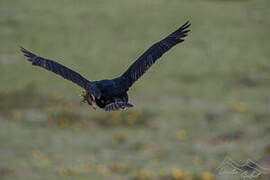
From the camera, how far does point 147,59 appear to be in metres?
12.4

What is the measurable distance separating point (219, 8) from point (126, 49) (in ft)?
30.6

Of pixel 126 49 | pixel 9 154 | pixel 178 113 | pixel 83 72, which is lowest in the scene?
pixel 9 154

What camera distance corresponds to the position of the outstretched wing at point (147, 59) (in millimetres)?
11977

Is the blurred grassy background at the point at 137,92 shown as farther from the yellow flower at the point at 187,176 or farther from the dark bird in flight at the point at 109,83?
the dark bird in flight at the point at 109,83

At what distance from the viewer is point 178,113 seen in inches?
1043

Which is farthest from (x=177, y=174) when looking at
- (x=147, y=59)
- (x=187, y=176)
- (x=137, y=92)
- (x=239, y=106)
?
(x=137, y=92)

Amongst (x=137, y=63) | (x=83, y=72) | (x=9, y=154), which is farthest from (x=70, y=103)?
(x=137, y=63)

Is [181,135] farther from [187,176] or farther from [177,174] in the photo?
[177,174]

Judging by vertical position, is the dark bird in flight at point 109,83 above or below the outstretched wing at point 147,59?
below

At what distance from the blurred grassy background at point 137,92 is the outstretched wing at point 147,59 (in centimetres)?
705

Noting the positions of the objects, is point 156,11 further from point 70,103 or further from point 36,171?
point 36,171

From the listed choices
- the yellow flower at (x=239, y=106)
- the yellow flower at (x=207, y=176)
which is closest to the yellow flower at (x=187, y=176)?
the yellow flower at (x=207, y=176)

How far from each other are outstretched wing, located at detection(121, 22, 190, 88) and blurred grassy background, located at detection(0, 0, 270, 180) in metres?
7.05

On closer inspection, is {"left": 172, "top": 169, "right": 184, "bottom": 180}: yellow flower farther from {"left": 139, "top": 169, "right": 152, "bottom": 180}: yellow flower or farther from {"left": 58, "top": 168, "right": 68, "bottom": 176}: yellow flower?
{"left": 58, "top": 168, "right": 68, "bottom": 176}: yellow flower
